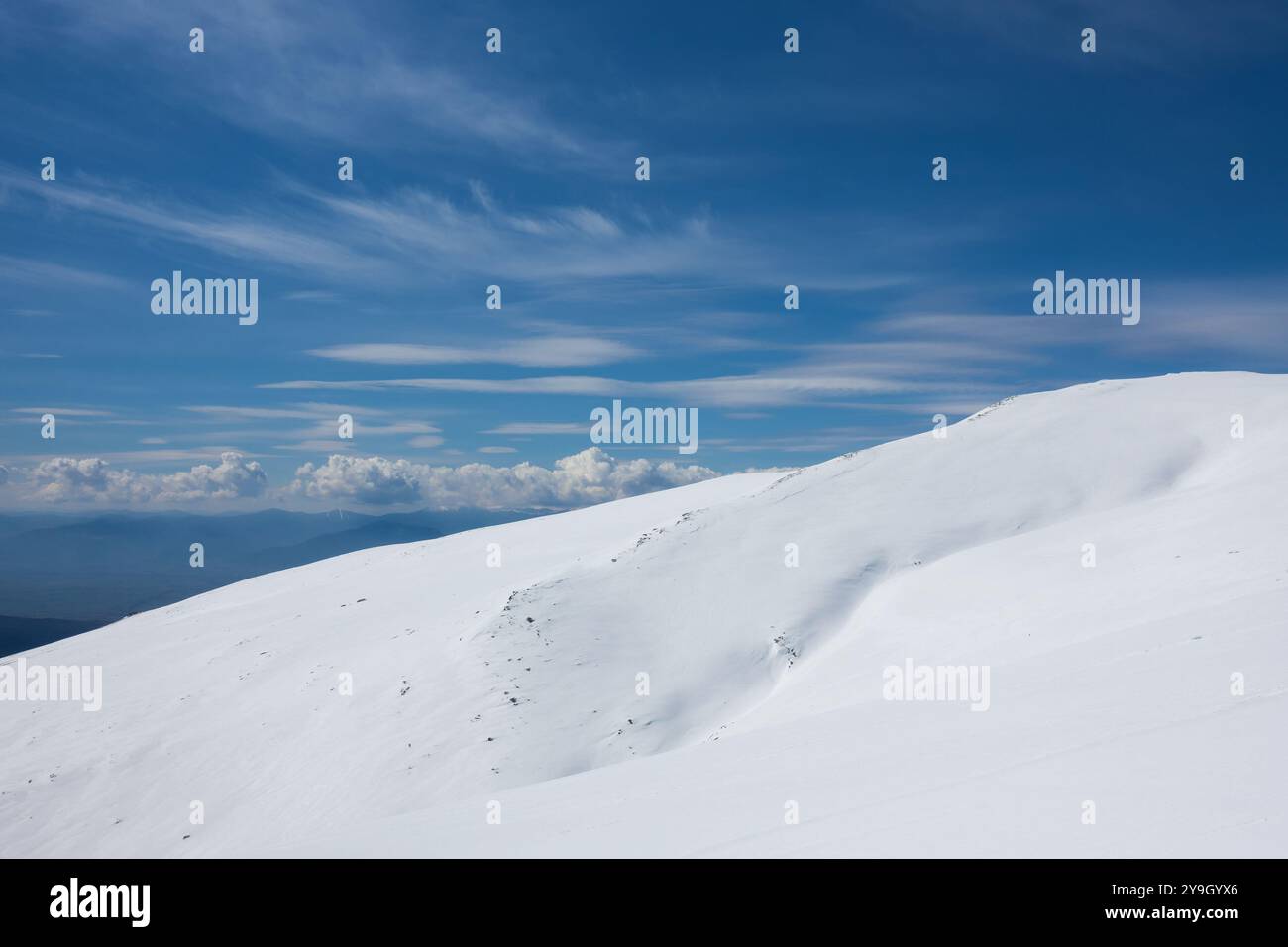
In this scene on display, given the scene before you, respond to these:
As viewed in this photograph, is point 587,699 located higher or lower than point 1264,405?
lower

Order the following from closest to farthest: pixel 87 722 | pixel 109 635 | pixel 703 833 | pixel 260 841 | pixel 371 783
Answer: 1. pixel 703 833
2. pixel 260 841
3. pixel 371 783
4. pixel 87 722
5. pixel 109 635

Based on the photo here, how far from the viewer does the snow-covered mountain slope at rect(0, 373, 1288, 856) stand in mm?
6816

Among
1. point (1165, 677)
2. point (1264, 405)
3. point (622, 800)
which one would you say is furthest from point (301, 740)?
point (1264, 405)

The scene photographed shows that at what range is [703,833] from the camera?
6.87 metres

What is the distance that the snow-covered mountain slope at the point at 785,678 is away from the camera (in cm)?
682

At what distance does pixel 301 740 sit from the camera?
20.1 metres

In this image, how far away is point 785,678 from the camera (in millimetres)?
A: 19422

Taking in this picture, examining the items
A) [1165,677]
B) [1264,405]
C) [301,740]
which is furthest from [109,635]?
[1264,405]
